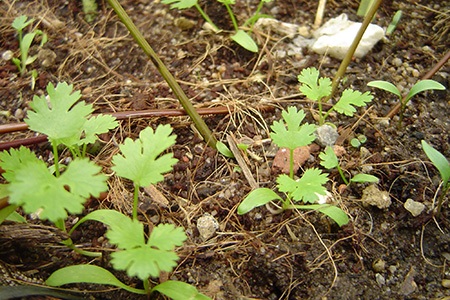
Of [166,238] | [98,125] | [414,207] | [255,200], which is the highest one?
[98,125]

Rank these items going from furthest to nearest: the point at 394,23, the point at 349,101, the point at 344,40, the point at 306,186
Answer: the point at 394,23 → the point at 344,40 → the point at 349,101 → the point at 306,186

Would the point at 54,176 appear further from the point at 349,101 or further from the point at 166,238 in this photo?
the point at 349,101

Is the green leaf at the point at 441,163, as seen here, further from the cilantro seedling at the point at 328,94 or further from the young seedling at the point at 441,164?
the cilantro seedling at the point at 328,94

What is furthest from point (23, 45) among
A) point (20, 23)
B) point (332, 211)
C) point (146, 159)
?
point (332, 211)

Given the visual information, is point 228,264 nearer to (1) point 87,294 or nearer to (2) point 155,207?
(2) point 155,207

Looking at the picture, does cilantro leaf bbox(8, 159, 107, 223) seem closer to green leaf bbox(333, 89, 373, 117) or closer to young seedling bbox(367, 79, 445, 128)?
green leaf bbox(333, 89, 373, 117)

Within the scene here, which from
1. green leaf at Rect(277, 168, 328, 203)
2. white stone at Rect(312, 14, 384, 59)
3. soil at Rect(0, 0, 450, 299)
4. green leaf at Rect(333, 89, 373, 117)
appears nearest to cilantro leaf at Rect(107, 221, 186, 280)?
soil at Rect(0, 0, 450, 299)
